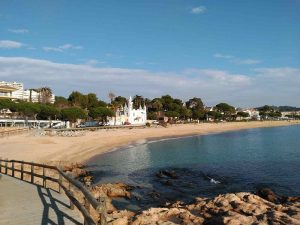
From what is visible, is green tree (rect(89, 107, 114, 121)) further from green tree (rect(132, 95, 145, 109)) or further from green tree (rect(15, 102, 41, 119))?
green tree (rect(132, 95, 145, 109))

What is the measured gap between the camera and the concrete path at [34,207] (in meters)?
9.64

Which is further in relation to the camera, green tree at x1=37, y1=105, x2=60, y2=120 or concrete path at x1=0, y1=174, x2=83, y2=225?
green tree at x1=37, y1=105, x2=60, y2=120

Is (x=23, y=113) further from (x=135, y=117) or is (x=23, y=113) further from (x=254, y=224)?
(x=254, y=224)

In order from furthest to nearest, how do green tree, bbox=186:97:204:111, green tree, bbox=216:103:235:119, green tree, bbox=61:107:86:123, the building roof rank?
1. green tree, bbox=216:103:235:119
2. green tree, bbox=186:97:204:111
3. green tree, bbox=61:107:86:123
4. the building roof

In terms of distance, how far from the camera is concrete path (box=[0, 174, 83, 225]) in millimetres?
9637

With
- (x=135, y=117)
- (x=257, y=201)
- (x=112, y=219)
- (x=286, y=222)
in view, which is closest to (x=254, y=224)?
(x=286, y=222)

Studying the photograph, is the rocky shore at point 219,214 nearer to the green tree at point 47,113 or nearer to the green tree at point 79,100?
the green tree at point 47,113

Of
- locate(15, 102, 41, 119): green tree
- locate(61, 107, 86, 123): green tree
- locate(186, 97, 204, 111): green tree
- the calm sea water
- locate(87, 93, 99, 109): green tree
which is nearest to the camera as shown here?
the calm sea water

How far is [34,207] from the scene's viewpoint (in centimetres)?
1102

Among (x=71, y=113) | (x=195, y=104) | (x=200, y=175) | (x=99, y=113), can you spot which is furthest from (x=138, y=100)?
(x=200, y=175)

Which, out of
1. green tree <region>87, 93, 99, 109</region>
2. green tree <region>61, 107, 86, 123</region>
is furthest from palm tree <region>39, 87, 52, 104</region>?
green tree <region>61, 107, 86, 123</region>

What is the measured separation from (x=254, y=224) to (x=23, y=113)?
8141cm

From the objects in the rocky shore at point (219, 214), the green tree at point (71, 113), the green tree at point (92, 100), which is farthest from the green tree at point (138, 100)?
the rocky shore at point (219, 214)

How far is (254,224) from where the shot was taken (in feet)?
45.5
